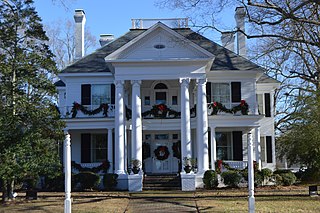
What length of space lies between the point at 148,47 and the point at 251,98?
23.6 ft

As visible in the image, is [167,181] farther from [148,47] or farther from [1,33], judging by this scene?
[1,33]

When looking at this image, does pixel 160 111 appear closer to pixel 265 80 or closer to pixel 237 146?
pixel 237 146

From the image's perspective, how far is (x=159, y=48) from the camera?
25.3 meters

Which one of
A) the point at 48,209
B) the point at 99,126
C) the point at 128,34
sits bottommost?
the point at 48,209

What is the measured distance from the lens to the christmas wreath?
2775 centimetres

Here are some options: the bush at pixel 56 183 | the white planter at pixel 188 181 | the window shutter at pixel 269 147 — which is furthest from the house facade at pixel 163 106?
the bush at pixel 56 183

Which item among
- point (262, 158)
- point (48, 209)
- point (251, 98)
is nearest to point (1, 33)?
point (48, 209)

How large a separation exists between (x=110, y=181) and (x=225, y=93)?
887 cm

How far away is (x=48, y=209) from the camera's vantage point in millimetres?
15570

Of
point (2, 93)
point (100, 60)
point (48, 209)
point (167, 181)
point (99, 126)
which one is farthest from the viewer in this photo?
point (100, 60)

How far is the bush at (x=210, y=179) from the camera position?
23.7 m

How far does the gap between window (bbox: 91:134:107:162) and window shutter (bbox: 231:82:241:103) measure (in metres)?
8.32

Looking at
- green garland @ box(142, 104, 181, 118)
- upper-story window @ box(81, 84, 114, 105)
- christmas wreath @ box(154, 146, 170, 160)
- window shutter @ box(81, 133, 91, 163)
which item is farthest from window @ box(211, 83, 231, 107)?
window shutter @ box(81, 133, 91, 163)

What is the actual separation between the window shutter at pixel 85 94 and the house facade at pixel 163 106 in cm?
6
